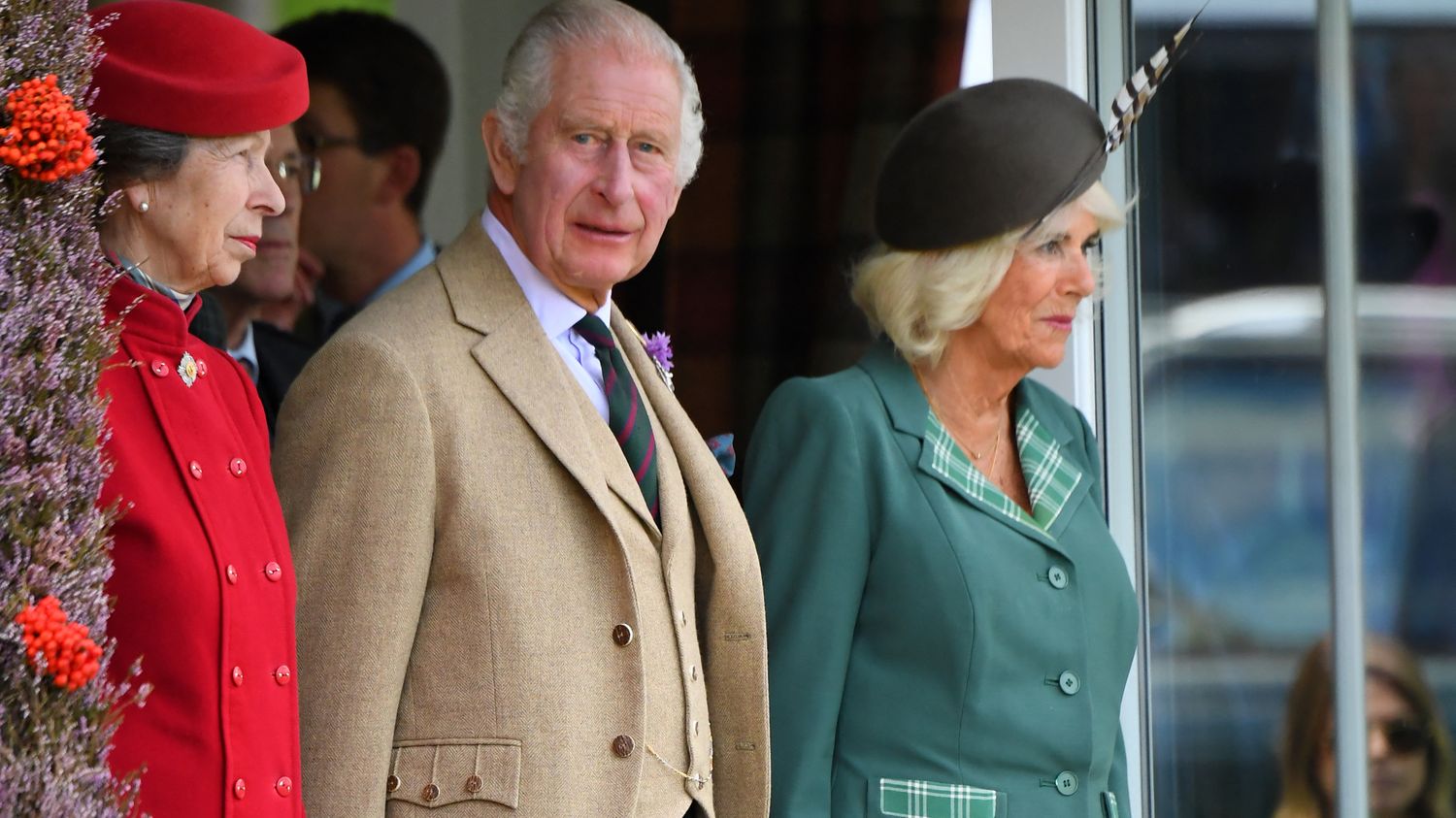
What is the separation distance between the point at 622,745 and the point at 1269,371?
200 centimetres

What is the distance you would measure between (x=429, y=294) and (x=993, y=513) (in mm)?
975

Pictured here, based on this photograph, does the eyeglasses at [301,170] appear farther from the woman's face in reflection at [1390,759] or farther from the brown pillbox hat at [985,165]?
the woman's face in reflection at [1390,759]

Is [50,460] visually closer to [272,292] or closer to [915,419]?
[915,419]

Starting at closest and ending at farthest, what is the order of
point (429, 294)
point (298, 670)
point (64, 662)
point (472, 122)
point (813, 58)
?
1. point (64, 662)
2. point (298, 670)
3. point (429, 294)
4. point (813, 58)
5. point (472, 122)

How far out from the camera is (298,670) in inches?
93.2

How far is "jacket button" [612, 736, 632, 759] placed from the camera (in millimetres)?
2467

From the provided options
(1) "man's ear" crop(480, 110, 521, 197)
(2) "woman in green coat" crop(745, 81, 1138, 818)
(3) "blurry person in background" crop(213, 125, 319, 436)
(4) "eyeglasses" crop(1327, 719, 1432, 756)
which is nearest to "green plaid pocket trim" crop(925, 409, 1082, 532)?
(2) "woman in green coat" crop(745, 81, 1138, 818)

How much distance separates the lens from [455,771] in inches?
94.5

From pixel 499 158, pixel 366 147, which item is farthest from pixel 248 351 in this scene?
pixel 499 158

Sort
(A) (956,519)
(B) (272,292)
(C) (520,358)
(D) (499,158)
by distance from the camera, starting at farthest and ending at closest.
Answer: (B) (272,292) → (A) (956,519) → (D) (499,158) → (C) (520,358)

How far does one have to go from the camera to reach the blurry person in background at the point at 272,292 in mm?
4032

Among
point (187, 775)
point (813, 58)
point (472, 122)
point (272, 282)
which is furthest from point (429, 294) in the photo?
point (472, 122)

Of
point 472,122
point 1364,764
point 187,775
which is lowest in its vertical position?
point 1364,764

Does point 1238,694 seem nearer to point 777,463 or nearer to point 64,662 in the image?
point 777,463
